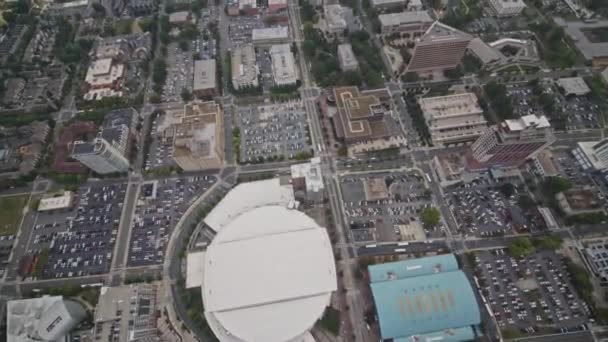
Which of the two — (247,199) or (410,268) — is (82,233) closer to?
(247,199)

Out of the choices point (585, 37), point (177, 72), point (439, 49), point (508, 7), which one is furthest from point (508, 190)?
point (177, 72)

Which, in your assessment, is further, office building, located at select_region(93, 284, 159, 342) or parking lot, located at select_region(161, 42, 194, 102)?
parking lot, located at select_region(161, 42, 194, 102)

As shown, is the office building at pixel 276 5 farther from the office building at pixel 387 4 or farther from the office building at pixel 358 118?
the office building at pixel 358 118

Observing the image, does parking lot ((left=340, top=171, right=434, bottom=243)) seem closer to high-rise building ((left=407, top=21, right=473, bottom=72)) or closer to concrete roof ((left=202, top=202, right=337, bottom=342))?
concrete roof ((left=202, top=202, right=337, bottom=342))

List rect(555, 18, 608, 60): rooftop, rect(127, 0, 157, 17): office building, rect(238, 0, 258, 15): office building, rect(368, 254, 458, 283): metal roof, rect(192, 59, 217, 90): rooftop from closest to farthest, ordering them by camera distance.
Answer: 1. rect(368, 254, 458, 283): metal roof
2. rect(192, 59, 217, 90): rooftop
3. rect(555, 18, 608, 60): rooftop
4. rect(238, 0, 258, 15): office building
5. rect(127, 0, 157, 17): office building

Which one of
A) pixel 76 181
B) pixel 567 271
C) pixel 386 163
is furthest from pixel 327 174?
pixel 76 181

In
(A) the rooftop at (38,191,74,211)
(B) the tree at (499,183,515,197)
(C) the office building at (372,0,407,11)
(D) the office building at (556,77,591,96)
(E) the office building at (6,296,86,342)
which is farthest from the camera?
(C) the office building at (372,0,407,11)

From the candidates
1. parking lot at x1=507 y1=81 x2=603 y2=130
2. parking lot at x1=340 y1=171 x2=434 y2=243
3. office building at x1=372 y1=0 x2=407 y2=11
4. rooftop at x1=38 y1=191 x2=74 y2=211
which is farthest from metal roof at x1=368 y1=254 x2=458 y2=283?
office building at x1=372 y1=0 x2=407 y2=11
